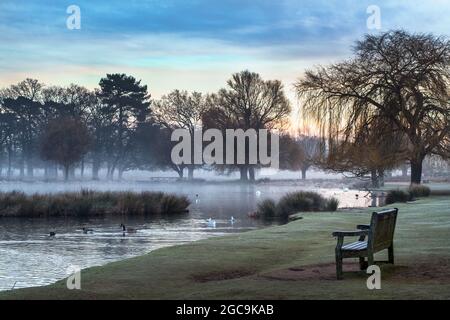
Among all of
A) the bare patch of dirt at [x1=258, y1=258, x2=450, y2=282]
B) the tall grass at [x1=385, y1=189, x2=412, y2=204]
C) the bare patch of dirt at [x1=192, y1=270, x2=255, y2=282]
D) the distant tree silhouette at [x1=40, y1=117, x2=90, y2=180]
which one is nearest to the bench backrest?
the bare patch of dirt at [x1=258, y1=258, x2=450, y2=282]

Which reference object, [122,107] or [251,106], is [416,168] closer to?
[251,106]

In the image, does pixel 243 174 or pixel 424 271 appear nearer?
pixel 424 271

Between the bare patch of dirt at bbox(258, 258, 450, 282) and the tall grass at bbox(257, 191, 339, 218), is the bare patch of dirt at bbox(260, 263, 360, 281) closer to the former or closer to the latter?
the bare patch of dirt at bbox(258, 258, 450, 282)

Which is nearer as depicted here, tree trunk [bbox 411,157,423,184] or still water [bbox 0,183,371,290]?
still water [bbox 0,183,371,290]

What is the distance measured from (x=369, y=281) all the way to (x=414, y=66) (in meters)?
43.5

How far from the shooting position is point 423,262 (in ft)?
46.3

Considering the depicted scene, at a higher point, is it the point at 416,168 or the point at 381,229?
the point at 416,168

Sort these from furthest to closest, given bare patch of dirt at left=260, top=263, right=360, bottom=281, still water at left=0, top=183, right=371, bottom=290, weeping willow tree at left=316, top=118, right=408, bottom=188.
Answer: weeping willow tree at left=316, top=118, right=408, bottom=188, still water at left=0, top=183, right=371, bottom=290, bare patch of dirt at left=260, top=263, right=360, bottom=281

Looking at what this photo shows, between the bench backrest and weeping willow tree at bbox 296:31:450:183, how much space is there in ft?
123

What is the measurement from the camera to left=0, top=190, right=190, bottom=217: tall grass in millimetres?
39062

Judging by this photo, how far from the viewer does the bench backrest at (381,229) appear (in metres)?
12.6

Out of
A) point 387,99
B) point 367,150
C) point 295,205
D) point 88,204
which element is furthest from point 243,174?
point 88,204

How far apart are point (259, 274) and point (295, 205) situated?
90.0 ft

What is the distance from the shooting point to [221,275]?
14.5 metres
